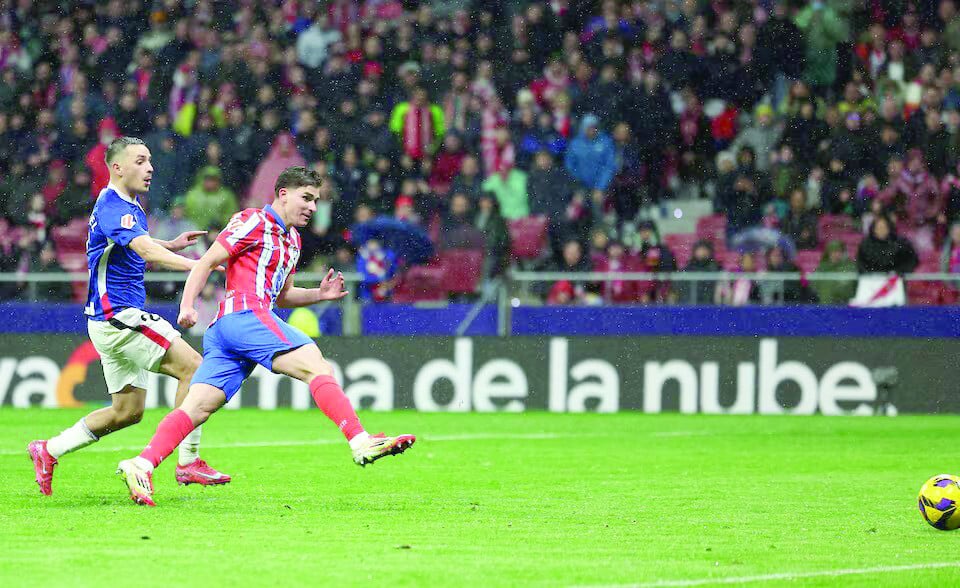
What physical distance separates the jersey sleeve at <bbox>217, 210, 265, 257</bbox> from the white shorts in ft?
2.50

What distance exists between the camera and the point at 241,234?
827cm

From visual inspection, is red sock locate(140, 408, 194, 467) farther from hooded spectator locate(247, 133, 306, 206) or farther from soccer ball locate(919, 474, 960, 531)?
hooded spectator locate(247, 133, 306, 206)

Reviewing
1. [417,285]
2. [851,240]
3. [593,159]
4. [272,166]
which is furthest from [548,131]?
[851,240]

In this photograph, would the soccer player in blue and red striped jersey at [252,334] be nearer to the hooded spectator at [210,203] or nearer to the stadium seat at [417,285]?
the stadium seat at [417,285]

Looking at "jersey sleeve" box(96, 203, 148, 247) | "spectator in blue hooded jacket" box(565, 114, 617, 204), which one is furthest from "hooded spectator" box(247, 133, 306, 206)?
"jersey sleeve" box(96, 203, 148, 247)

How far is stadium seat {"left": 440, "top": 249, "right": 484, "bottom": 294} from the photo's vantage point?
18828 millimetres

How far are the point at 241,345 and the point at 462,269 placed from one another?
10847 millimetres

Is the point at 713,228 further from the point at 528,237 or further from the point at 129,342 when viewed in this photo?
the point at 129,342

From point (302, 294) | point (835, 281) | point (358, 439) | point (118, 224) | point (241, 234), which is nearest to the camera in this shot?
point (358, 439)

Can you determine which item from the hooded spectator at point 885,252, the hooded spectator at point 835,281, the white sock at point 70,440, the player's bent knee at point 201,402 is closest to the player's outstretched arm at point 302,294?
the player's bent knee at point 201,402

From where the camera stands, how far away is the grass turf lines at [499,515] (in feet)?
19.3

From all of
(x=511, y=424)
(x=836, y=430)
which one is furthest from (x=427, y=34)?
(x=836, y=430)

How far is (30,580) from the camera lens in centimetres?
552

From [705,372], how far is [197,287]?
1023cm
